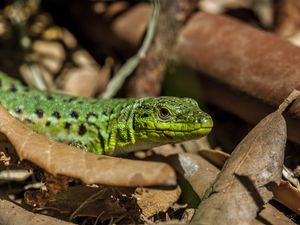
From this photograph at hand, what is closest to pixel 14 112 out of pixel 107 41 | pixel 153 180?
pixel 107 41

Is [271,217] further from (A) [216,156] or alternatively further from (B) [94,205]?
(B) [94,205]

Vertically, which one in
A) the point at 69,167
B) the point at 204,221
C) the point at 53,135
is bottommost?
the point at 53,135

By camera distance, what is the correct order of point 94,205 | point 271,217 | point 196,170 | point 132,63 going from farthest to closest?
point 132,63 < point 196,170 < point 94,205 < point 271,217

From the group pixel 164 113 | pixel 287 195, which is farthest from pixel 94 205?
pixel 287 195

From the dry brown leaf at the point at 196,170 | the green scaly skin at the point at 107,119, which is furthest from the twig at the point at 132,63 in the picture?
the dry brown leaf at the point at 196,170

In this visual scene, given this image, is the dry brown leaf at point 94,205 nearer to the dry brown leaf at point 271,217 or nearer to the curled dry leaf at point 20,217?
the curled dry leaf at point 20,217

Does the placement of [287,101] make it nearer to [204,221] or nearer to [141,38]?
[204,221]
